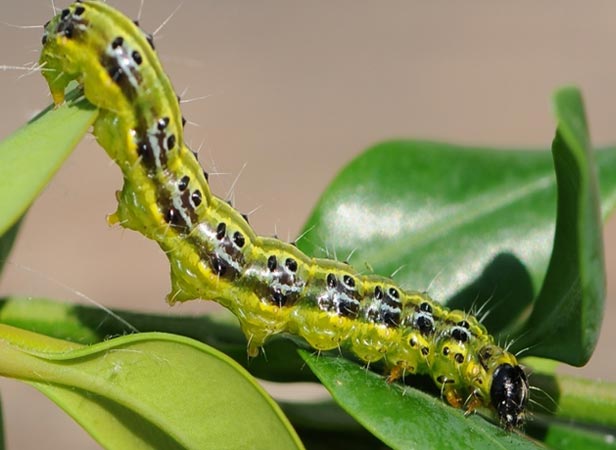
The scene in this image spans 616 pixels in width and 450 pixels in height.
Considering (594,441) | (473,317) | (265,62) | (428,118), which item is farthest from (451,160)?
(265,62)

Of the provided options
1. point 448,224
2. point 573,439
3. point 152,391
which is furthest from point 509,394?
point 152,391

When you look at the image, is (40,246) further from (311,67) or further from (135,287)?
(311,67)

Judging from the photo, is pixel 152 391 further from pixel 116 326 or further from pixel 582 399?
pixel 582 399

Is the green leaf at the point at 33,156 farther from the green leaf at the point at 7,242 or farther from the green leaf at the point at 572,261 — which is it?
the green leaf at the point at 572,261

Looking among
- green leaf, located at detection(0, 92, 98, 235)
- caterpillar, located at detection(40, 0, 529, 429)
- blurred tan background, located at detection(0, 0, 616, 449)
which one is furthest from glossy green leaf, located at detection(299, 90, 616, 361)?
blurred tan background, located at detection(0, 0, 616, 449)

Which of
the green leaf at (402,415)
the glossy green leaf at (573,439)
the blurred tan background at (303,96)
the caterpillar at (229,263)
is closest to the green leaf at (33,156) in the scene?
the caterpillar at (229,263)

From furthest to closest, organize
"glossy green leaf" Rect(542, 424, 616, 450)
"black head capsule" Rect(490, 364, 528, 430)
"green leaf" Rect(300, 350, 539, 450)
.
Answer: "glossy green leaf" Rect(542, 424, 616, 450)
"black head capsule" Rect(490, 364, 528, 430)
"green leaf" Rect(300, 350, 539, 450)

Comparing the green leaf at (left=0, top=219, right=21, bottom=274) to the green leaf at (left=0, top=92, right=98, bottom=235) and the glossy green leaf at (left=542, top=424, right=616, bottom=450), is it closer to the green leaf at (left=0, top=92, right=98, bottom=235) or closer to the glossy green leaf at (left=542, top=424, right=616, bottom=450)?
the green leaf at (left=0, top=92, right=98, bottom=235)
